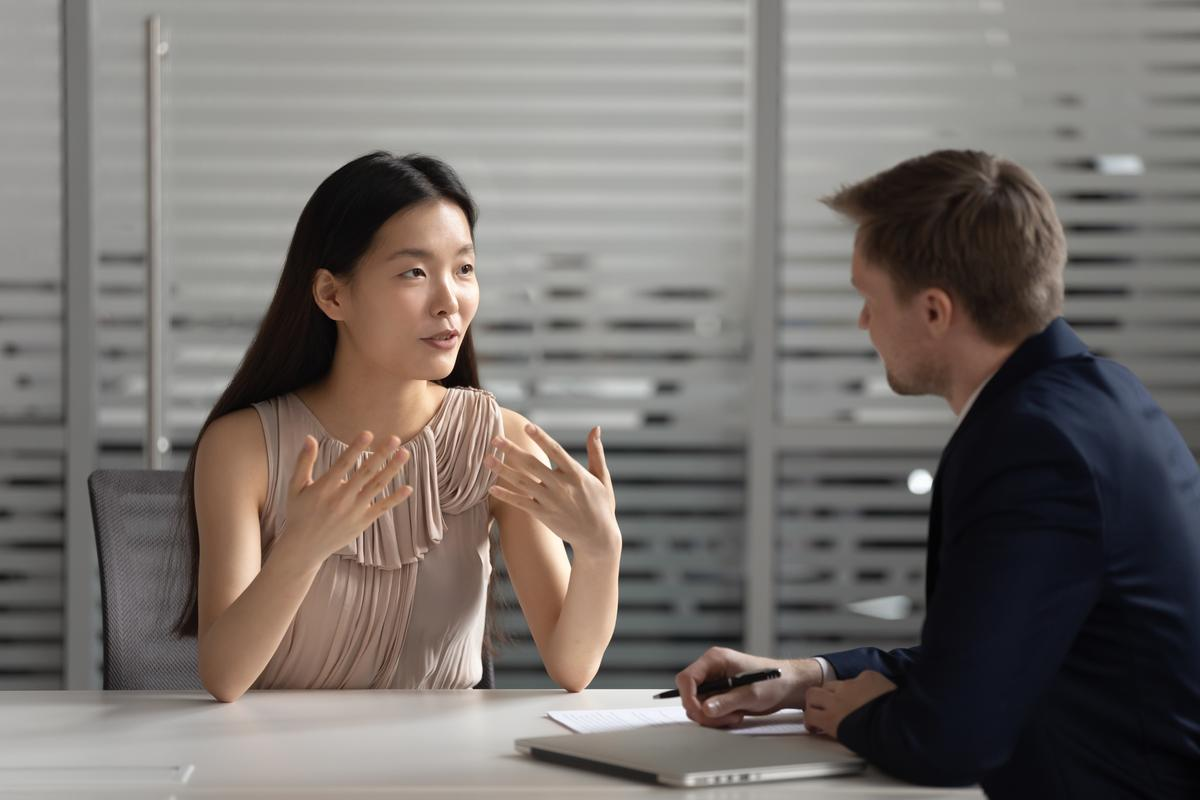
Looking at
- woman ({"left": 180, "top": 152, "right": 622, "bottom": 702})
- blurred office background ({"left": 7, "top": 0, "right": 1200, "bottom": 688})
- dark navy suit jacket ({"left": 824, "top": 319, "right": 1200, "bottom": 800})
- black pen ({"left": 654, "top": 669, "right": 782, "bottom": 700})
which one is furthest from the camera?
blurred office background ({"left": 7, "top": 0, "right": 1200, "bottom": 688})

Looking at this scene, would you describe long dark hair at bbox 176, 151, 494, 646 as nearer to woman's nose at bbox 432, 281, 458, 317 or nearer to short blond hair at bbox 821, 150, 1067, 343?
woman's nose at bbox 432, 281, 458, 317

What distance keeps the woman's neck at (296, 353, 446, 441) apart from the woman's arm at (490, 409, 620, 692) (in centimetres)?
17

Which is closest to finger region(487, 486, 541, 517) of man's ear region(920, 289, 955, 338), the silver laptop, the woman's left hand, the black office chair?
the woman's left hand

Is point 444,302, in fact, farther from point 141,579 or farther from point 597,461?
point 141,579

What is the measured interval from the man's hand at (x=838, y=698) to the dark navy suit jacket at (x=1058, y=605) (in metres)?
0.05

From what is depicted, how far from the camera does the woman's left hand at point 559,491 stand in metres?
1.84

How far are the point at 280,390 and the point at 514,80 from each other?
177 cm

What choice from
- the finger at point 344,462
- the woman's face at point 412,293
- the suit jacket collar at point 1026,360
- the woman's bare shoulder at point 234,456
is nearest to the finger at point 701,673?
the suit jacket collar at point 1026,360

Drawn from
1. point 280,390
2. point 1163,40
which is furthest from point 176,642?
point 1163,40

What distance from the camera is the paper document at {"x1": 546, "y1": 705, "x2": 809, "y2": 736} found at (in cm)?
161

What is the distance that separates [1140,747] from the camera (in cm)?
148

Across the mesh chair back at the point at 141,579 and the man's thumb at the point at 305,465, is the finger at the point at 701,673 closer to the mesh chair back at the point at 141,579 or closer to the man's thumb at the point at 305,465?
the man's thumb at the point at 305,465

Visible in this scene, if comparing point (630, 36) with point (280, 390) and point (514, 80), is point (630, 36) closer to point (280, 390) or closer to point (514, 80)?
point (514, 80)

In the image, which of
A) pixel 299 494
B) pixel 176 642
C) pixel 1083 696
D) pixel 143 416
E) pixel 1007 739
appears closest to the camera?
pixel 1007 739
